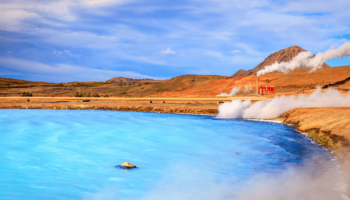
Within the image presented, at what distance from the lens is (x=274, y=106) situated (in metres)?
26.0

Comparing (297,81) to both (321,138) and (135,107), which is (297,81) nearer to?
(135,107)

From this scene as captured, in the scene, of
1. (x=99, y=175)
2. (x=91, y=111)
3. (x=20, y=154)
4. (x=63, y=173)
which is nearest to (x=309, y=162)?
(x=99, y=175)

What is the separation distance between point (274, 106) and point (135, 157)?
17939 millimetres

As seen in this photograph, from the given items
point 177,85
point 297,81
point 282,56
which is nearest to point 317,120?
point 297,81

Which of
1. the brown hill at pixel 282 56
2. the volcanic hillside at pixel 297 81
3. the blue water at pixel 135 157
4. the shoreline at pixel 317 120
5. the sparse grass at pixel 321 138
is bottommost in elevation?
the blue water at pixel 135 157

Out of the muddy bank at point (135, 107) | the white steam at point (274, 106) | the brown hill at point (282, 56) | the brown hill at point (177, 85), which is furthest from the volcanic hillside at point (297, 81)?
the brown hill at point (282, 56)

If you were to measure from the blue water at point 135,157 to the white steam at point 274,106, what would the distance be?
18.2 feet

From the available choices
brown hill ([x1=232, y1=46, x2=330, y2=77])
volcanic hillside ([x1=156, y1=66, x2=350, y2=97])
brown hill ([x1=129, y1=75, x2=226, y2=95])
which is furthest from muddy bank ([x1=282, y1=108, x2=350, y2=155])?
brown hill ([x1=232, y1=46, x2=330, y2=77])

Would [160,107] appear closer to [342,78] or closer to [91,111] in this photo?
[91,111]

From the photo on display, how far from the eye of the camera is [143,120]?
26219 millimetres

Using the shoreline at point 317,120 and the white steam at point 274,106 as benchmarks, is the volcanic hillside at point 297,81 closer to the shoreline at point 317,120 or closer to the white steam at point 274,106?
the white steam at point 274,106

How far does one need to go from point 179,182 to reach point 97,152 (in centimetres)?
645

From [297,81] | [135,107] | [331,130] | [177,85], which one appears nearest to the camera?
[331,130]

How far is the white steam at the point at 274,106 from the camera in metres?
24.7
